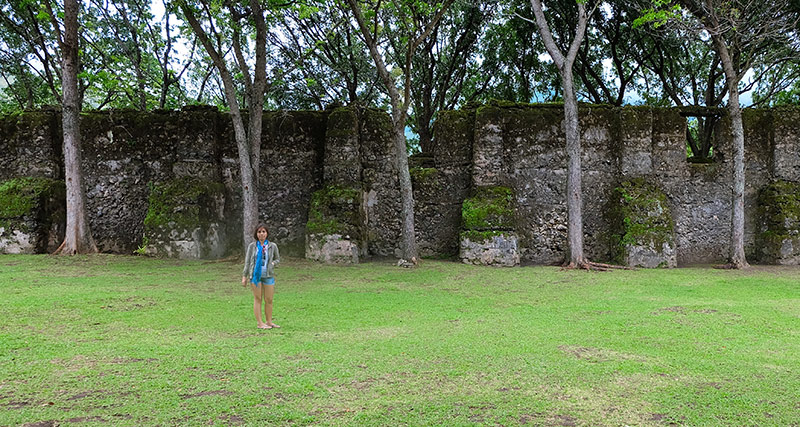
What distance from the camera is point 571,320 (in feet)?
18.2

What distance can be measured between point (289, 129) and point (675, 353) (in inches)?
360

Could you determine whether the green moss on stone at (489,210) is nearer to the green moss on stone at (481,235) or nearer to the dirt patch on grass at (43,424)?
the green moss on stone at (481,235)

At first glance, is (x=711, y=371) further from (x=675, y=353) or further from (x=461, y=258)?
(x=461, y=258)

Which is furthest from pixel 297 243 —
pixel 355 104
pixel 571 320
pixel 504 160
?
pixel 571 320

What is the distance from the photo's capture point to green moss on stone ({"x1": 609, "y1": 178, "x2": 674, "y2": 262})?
33.0 ft

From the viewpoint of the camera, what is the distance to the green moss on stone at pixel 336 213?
10.1 meters

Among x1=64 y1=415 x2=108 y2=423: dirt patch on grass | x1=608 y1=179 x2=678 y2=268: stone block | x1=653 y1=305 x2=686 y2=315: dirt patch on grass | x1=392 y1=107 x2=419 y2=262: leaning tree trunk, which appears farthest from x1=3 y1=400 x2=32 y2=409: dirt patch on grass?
x1=608 y1=179 x2=678 y2=268: stone block

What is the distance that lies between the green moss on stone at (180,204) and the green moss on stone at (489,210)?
212 inches

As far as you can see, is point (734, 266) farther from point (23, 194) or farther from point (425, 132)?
point (23, 194)

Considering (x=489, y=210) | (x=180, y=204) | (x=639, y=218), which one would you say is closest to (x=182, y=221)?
(x=180, y=204)

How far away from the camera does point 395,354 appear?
4.15m

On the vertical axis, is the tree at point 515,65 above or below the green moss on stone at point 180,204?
above

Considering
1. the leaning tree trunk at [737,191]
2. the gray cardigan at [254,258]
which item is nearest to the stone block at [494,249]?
the leaning tree trunk at [737,191]

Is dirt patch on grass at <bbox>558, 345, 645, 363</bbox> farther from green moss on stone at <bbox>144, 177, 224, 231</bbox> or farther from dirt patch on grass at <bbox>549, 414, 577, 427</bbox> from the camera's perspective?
green moss on stone at <bbox>144, 177, 224, 231</bbox>
